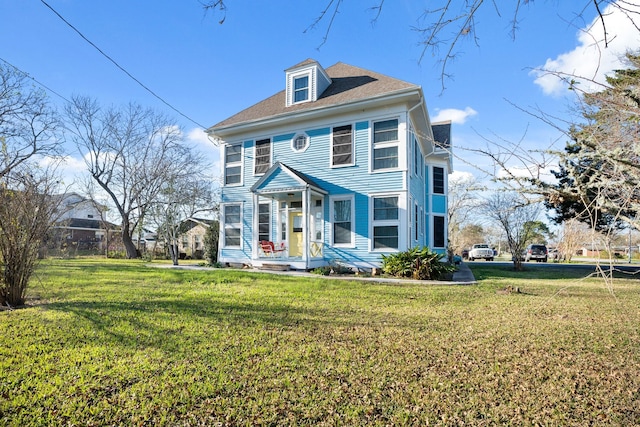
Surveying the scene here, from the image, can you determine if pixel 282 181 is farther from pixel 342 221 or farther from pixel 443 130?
pixel 443 130

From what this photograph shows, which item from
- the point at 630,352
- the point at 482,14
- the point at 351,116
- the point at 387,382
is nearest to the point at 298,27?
the point at 482,14

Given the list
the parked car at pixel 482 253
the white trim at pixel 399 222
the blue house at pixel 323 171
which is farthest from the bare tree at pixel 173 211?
the parked car at pixel 482 253

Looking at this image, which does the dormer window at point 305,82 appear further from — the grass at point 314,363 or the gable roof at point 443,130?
the grass at point 314,363

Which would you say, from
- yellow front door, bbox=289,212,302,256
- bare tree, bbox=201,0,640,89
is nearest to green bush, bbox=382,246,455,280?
yellow front door, bbox=289,212,302,256

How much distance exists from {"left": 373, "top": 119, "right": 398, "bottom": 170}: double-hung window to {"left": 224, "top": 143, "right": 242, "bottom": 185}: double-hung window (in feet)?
19.8

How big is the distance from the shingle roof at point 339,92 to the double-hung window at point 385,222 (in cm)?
360

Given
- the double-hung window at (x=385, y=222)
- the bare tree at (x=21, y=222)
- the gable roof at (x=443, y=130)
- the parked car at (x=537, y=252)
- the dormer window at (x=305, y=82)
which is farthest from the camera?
the parked car at (x=537, y=252)

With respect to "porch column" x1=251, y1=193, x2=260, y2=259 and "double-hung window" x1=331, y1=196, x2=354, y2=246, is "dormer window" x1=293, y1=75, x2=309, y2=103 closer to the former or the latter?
"porch column" x1=251, y1=193, x2=260, y2=259

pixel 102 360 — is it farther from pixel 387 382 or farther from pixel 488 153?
pixel 488 153

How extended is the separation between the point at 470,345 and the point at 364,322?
5.15ft

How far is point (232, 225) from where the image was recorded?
49.4 ft

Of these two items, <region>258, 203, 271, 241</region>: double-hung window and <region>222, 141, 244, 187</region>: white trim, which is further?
<region>222, 141, 244, 187</region>: white trim

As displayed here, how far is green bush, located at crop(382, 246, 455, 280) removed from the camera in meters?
10.7

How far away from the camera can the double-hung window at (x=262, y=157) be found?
1448cm
